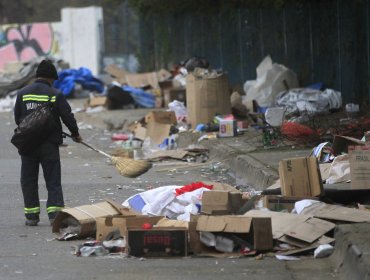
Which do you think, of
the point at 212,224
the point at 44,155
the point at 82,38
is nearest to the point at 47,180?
the point at 44,155

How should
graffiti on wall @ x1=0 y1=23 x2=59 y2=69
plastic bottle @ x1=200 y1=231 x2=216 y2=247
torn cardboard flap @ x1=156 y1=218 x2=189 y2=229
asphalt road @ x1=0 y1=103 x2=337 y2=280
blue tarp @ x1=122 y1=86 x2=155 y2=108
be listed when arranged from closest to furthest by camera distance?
asphalt road @ x1=0 y1=103 x2=337 y2=280
plastic bottle @ x1=200 y1=231 x2=216 y2=247
torn cardboard flap @ x1=156 y1=218 x2=189 y2=229
blue tarp @ x1=122 y1=86 x2=155 y2=108
graffiti on wall @ x1=0 y1=23 x2=59 y2=69

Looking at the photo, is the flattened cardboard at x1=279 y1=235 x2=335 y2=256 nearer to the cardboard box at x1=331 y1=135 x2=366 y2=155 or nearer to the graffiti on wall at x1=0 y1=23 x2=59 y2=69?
the cardboard box at x1=331 y1=135 x2=366 y2=155

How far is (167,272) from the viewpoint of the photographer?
774 centimetres

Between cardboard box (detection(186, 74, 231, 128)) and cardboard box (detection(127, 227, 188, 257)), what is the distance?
9.52 meters

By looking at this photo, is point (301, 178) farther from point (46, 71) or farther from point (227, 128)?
point (227, 128)

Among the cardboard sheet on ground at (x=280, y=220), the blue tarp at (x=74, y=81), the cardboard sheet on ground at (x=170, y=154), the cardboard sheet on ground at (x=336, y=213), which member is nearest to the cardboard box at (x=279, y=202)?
the cardboard sheet on ground at (x=336, y=213)

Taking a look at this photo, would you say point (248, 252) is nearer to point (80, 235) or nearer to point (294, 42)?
point (80, 235)

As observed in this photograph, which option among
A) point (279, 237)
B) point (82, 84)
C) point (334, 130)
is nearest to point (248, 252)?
point (279, 237)

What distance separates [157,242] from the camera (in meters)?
8.20

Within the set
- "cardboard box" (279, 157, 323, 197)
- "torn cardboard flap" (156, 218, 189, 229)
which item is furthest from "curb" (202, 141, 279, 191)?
"torn cardboard flap" (156, 218, 189, 229)

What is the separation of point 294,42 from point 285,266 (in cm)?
1496

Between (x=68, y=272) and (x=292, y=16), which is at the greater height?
(x=292, y=16)

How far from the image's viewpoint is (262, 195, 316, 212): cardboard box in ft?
30.2

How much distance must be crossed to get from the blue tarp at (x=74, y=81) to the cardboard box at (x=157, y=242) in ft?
70.3
